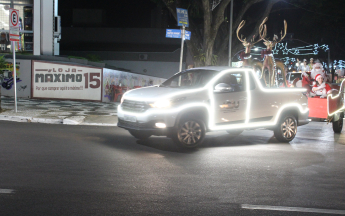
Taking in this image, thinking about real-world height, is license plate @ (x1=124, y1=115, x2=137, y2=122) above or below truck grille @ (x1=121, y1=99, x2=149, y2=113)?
below

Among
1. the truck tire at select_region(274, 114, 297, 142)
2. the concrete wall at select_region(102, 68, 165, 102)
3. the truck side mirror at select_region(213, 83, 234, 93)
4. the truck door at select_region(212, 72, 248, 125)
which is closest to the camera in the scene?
the truck side mirror at select_region(213, 83, 234, 93)

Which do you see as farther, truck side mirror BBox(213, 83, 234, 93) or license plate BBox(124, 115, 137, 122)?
truck side mirror BBox(213, 83, 234, 93)

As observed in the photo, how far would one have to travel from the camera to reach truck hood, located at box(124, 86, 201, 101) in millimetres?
8820

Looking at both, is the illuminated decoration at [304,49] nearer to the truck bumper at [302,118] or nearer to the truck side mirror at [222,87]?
the truck bumper at [302,118]

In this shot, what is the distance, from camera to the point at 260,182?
6371 mm

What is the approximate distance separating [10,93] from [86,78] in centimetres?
390

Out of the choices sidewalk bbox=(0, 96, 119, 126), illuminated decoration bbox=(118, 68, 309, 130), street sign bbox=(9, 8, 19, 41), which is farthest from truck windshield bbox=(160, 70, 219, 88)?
street sign bbox=(9, 8, 19, 41)

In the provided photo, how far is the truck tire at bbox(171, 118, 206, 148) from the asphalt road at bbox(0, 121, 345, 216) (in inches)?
8.5

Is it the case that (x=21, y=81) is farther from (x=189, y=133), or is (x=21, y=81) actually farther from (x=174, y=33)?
(x=189, y=133)

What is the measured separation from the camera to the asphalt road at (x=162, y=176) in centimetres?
502

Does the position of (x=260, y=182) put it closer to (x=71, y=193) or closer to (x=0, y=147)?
(x=71, y=193)

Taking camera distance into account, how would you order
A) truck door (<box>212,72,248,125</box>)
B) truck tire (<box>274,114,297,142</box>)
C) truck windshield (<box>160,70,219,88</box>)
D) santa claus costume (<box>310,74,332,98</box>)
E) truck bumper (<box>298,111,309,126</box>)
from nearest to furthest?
truck door (<box>212,72,248,125</box>) → truck windshield (<box>160,70,219,88</box>) → truck tire (<box>274,114,297,142</box>) → truck bumper (<box>298,111,309,126</box>) → santa claus costume (<box>310,74,332,98</box>)

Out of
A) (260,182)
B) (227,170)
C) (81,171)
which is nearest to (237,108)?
(227,170)

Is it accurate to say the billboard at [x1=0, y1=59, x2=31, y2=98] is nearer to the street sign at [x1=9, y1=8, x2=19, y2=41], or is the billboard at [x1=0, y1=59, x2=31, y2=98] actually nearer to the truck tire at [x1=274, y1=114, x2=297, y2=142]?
the street sign at [x1=9, y1=8, x2=19, y2=41]
